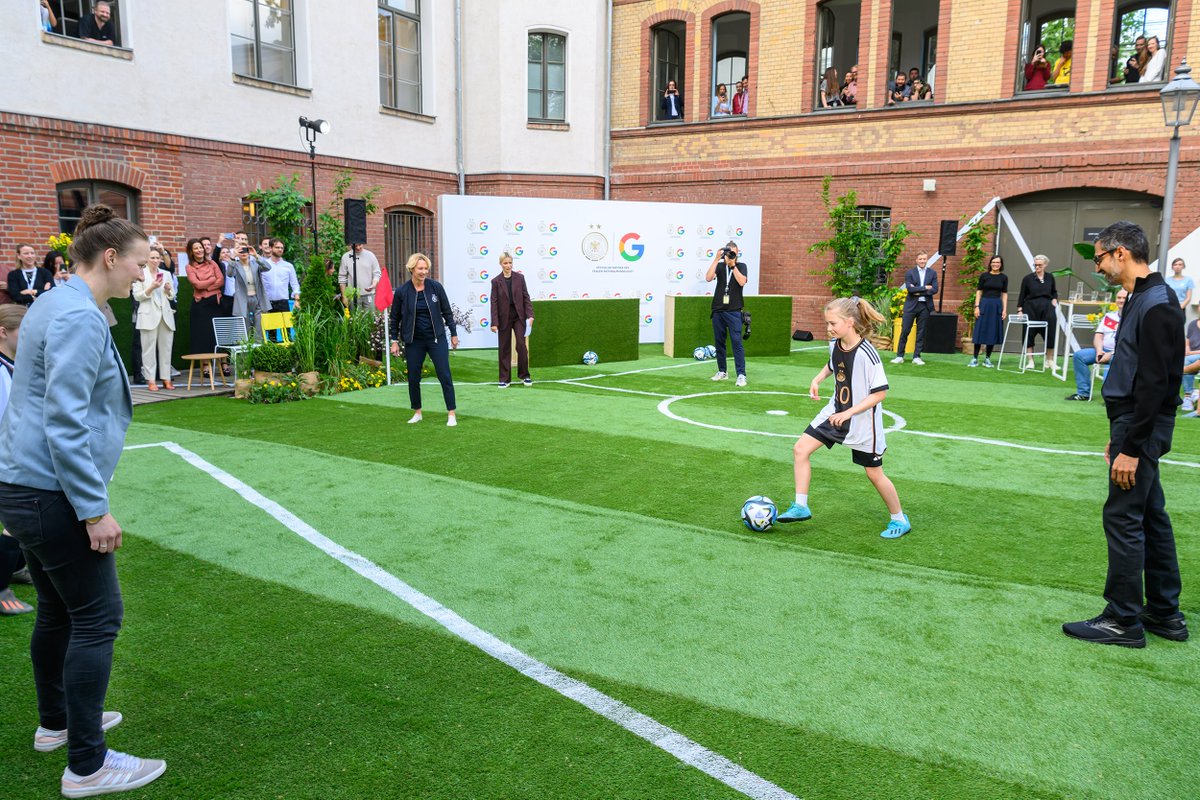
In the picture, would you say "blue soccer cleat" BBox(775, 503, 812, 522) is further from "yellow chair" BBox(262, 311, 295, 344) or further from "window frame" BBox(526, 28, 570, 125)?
"window frame" BBox(526, 28, 570, 125)

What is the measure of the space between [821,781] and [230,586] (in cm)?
393

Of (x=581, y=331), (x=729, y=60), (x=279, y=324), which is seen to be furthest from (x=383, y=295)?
(x=729, y=60)

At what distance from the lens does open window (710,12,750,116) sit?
23219 mm

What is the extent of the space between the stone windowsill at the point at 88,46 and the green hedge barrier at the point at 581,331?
8.42 metres

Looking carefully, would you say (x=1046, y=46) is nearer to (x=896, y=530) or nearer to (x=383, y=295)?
(x=383, y=295)

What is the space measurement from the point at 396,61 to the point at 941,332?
14570 millimetres

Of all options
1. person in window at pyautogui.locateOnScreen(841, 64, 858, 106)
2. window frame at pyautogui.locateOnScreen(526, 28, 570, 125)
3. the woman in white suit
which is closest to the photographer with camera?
the woman in white suit

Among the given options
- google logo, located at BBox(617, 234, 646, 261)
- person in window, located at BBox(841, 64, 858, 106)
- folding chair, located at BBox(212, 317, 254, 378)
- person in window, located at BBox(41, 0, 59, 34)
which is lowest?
folding chair, located at BBox(212, 317, 254, 378)

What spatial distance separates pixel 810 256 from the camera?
22500 millimetres

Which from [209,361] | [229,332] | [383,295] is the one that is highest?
[383,295]

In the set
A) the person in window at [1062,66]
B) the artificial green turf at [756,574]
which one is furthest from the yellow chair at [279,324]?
the person in window at [1062,66]

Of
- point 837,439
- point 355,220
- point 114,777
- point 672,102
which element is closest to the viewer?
point 114,777

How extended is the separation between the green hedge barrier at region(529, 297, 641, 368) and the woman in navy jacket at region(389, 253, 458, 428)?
16.7ft

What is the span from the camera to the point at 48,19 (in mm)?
14594
